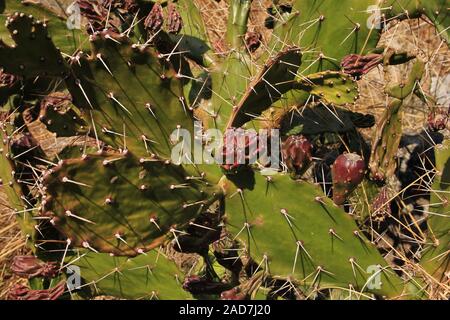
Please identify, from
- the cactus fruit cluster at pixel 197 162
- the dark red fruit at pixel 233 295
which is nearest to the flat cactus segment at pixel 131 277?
the cactus fruit cluster at pixel 197 162

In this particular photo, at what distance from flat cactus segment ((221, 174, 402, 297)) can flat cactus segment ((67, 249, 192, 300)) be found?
0.29 metres

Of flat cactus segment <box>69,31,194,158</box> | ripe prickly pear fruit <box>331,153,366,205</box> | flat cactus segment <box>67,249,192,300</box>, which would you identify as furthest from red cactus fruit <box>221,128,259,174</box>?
flat cactus segment <box>67,249,192,300</box>

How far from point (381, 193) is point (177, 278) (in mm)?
658

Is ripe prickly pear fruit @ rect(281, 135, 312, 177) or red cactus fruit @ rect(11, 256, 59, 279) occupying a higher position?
ripe prickly pear fruit @ rect(281, 135, 312, 177)

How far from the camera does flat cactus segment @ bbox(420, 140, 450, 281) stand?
1.72 meters

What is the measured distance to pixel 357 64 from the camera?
1824 mm

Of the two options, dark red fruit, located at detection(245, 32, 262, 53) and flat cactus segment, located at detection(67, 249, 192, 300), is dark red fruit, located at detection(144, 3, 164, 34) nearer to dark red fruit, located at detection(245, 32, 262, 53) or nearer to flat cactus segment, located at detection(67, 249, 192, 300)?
dark red fruit, located at detection(245, 32, 262, 53)

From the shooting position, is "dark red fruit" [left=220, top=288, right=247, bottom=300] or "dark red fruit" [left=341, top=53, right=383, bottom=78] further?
"dark red fruit" [left=341, top=53, right=383, bottom=78]

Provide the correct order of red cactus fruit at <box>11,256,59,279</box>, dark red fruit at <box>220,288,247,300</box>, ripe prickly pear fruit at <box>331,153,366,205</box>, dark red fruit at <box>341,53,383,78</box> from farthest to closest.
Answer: dark red fruit at <box>341,53,383,78</box> → red cactus fruit at <box>11,256,59,279</box> → ripe prickly pear fruit at <box>331,153,366,205</box> → dark red fruit at <box>220,288,247,300</box>

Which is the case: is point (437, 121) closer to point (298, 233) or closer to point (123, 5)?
point (298, 233)

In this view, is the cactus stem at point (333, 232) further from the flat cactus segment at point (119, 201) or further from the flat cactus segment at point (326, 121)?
the flat cactus segment at point (326, 121)

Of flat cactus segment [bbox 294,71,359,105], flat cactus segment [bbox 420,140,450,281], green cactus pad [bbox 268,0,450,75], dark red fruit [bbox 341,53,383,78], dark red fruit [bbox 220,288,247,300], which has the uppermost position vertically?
green cactus pad [bbox 268,0,450,75]

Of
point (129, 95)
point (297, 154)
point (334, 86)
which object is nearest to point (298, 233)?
point (297, 154)

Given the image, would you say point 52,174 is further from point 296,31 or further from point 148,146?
point 296,31
